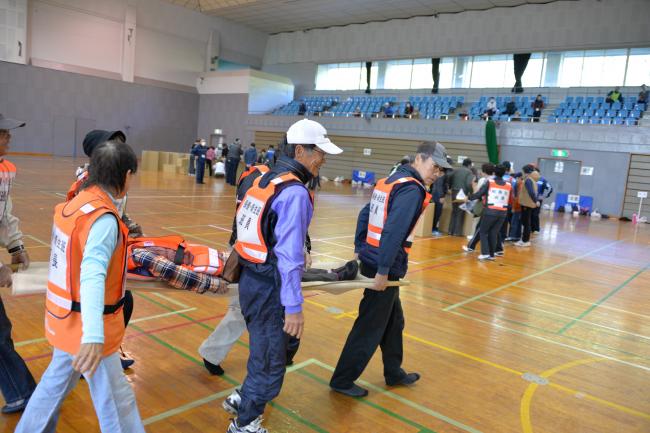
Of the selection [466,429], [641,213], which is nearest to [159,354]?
[466,429]

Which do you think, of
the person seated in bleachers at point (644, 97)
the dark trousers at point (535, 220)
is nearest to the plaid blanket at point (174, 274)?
the dark trousers at point (535, 220)

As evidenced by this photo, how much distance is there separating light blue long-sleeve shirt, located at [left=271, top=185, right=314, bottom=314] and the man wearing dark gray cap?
1.50m

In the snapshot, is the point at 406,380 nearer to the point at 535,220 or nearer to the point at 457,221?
the point at 457,221

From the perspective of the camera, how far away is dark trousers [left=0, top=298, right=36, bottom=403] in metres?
2.65

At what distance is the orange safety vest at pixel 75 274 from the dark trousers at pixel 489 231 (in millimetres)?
8169

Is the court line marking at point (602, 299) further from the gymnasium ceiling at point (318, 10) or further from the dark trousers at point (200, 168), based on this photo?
the gymnasium ceiling at point (318, 10)

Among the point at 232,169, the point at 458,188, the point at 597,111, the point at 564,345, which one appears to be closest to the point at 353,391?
the point at 564,345

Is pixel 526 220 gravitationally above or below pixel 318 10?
below

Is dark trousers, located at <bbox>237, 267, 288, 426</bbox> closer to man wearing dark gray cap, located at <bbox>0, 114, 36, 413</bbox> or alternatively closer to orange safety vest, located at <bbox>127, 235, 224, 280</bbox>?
orange safety vest, located at <bbox>127, 235, 224, 280</bbox>

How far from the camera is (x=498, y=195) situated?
8922 millimetres

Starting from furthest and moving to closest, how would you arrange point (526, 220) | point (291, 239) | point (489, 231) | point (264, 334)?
point (526, 220), point (489, 231), point (264, 334), point (291, 239)

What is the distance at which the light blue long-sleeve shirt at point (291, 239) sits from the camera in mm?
2395

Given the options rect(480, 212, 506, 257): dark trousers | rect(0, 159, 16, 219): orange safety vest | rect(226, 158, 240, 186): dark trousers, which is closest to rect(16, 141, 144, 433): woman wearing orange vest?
rect(0, 159, 16, 219): orange safety vest

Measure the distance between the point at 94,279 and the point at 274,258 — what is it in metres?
0.90
